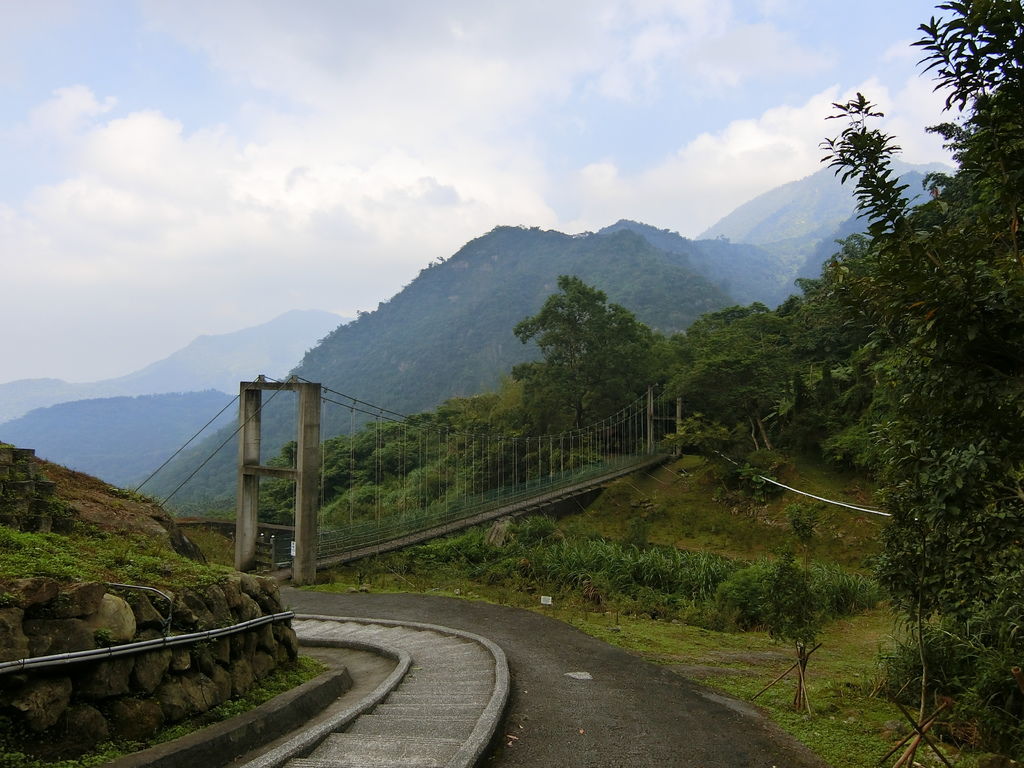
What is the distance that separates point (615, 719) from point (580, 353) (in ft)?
75.7

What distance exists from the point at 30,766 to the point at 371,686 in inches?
128

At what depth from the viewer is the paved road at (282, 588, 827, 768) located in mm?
4422

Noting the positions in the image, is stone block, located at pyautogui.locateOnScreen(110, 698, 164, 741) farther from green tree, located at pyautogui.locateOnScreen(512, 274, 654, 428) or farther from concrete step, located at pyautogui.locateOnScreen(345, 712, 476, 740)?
green tree, located at pyautogui.locateOnScreen(512, 274, 654, 428)

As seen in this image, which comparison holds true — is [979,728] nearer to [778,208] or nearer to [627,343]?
[627,343]

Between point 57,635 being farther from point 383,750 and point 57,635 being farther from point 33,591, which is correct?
point 383,750

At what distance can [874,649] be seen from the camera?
31.8ft

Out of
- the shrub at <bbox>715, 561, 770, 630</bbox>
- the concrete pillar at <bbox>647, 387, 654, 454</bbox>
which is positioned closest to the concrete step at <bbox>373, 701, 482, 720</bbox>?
the shrub at <bbox>715, 561, 770, 630</bbox>

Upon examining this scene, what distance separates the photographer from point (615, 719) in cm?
516

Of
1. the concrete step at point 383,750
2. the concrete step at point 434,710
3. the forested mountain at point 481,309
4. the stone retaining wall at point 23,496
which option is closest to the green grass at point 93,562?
the stone retaining wall at point 23,496

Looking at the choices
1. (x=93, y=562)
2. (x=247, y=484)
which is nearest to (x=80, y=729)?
(x=93, y=562)

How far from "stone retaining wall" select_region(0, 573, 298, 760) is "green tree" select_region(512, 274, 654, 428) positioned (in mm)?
23309

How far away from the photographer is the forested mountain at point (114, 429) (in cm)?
11138

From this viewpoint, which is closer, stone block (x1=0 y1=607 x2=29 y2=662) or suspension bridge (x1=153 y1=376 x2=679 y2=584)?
stone block (x1=0 y1=607 x2=29 y2=662)

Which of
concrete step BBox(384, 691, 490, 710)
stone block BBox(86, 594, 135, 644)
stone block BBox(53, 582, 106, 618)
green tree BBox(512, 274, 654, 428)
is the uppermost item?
green tree BBox(512, 274, 654, 428)
